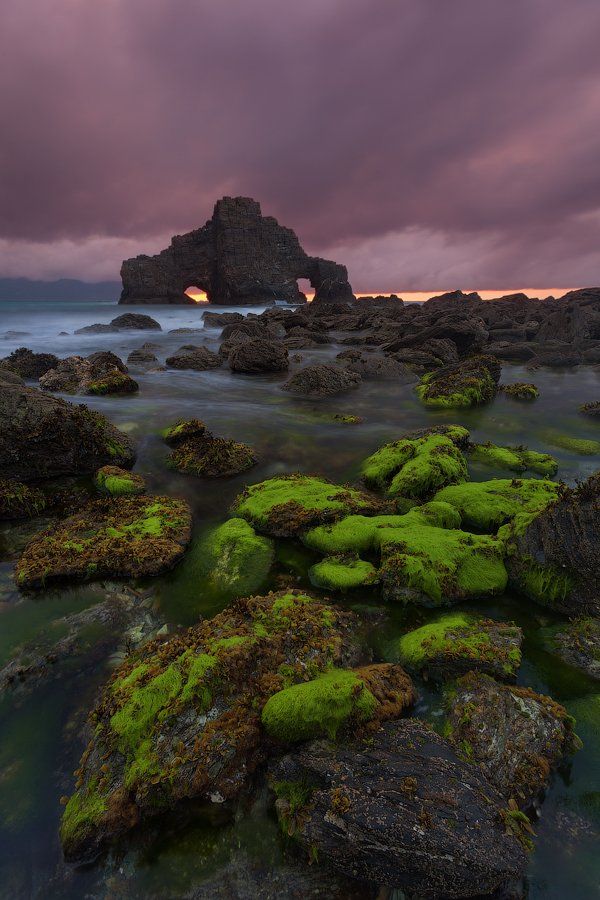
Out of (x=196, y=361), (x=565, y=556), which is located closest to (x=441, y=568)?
(x=565, y=556)

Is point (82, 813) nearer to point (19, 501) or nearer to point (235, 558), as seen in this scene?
point (235, 558)

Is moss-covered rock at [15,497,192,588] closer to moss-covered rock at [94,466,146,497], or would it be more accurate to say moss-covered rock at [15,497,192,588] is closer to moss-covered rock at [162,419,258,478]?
moss-covered rock at [94,466,146,497]

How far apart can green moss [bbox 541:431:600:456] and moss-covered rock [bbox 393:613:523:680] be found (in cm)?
1154

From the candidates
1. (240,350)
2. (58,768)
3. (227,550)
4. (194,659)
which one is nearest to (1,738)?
(58,768)

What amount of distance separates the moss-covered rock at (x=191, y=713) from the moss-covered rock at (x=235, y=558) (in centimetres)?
121

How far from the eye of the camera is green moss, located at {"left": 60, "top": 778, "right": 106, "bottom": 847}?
4.21m

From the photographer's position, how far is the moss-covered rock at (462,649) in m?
5.86

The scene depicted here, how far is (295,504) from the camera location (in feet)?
31.9

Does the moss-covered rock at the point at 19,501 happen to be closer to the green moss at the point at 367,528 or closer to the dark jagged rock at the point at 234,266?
the green moss at the point at 367,528

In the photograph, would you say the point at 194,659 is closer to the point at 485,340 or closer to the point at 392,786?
the point at 392,786

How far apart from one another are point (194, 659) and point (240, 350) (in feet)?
82.3

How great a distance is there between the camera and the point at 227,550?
8.72 m

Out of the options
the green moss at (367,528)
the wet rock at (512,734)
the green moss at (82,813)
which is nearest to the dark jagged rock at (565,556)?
the green moss at (367,528)

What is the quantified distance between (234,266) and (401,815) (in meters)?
178
